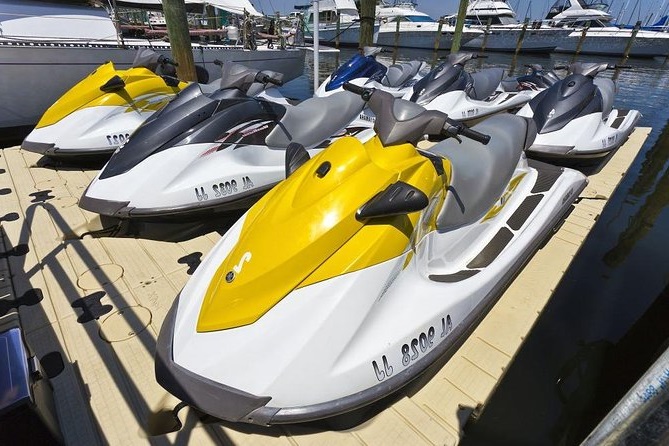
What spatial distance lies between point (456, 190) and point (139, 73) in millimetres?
4470

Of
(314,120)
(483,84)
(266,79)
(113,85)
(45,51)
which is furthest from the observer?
(483,84)

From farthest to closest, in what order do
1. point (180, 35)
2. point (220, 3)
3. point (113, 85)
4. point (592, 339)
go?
point (220, 3) → point (180, 35) → point (113, 85) → point (592, 339)

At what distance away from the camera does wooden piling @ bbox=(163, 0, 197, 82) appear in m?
6.02

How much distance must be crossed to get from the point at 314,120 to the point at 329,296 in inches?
114

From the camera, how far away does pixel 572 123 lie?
4656mm

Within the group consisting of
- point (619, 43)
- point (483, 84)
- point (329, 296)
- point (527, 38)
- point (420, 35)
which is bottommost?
point (420, 35)

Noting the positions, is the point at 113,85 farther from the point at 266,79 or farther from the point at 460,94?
the point at 460,94

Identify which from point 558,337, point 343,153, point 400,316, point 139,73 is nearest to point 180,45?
point 139,73

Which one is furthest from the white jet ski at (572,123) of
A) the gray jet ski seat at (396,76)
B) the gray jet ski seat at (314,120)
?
the gray jet ski seat at (396,76)

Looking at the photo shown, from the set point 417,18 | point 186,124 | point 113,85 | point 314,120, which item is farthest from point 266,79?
point 417,18

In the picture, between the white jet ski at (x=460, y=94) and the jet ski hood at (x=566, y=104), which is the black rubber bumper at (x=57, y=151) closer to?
the white jet ski at (x=460, y=94)

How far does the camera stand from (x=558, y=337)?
270cm

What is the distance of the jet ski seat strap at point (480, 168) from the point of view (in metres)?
2.24

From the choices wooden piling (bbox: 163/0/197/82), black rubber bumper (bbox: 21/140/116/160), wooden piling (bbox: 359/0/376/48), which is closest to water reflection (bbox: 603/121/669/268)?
black rubber bumper (bbox: 21/140/116/160)
